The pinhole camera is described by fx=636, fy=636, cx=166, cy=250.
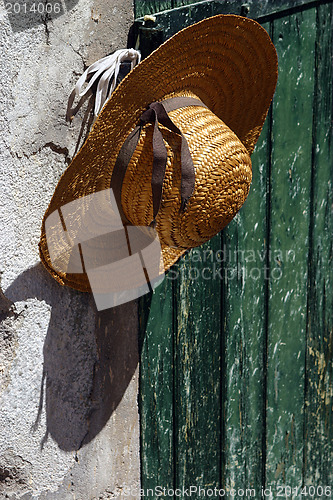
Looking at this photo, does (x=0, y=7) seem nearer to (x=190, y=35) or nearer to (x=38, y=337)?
(x=190, y=35)

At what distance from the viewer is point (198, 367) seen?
1621 mm

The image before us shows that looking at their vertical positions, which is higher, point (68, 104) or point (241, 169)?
point (68, 104)

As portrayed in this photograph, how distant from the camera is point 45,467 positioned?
4.47ft

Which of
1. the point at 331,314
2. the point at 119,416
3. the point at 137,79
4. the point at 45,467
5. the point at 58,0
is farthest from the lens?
the point at 331,314

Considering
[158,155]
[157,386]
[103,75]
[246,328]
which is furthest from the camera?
[246,328]

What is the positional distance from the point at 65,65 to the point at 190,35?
0.26m

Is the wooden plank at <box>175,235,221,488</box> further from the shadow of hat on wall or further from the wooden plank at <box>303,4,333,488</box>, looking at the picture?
the wooden plank at <box>303,4,333,488</box>

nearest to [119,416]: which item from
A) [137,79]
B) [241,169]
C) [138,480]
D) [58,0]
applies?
[138,480]

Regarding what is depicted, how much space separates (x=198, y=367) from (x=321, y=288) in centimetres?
53

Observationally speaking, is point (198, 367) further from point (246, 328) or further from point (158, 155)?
point (158, 155)

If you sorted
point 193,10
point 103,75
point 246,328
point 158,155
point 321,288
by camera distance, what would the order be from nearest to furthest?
point 158,155 → point 103,75 → point 193,10 → point 246,328 → point 321,288

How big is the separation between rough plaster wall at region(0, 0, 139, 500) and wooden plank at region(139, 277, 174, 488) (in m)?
0.04

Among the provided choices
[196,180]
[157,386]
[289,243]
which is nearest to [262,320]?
[289,243]

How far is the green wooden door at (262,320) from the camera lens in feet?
5.13
